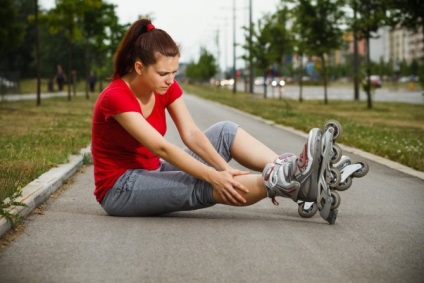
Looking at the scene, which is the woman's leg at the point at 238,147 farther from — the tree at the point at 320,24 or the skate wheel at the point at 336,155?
the tree at the point at 320,24

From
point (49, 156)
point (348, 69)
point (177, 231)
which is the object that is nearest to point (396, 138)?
point (49, 156)

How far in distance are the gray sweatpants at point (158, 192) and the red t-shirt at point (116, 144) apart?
0.07 meters

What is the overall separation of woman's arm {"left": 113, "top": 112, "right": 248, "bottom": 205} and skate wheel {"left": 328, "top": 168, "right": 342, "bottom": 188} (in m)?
0.54

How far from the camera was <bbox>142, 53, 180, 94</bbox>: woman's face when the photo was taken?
5332mm

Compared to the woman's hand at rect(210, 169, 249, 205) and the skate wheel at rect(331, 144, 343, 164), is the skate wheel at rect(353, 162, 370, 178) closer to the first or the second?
the skate wheel at rect(331, 144, 343, 164)

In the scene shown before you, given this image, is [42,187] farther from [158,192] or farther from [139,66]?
[139,66]

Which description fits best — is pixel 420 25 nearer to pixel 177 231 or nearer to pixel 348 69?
pixel 177 231

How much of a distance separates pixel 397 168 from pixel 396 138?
443 cm

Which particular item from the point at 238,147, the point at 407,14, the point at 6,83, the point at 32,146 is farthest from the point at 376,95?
the point at 238,147

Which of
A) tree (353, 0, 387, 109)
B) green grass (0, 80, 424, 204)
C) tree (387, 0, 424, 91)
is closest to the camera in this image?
green grass (0, 80, 424, 204)

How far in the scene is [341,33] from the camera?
3331 cm

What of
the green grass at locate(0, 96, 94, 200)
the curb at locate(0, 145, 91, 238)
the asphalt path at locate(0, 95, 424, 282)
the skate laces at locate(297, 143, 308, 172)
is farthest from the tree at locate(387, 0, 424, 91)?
the skate laces at locate(297, 143, 308, 172)

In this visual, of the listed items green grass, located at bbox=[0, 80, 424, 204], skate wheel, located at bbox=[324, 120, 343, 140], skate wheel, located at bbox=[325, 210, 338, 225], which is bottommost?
skate wheel, located at bbox=[325, 210, 338, 225]

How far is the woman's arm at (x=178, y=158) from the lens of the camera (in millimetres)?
5180
